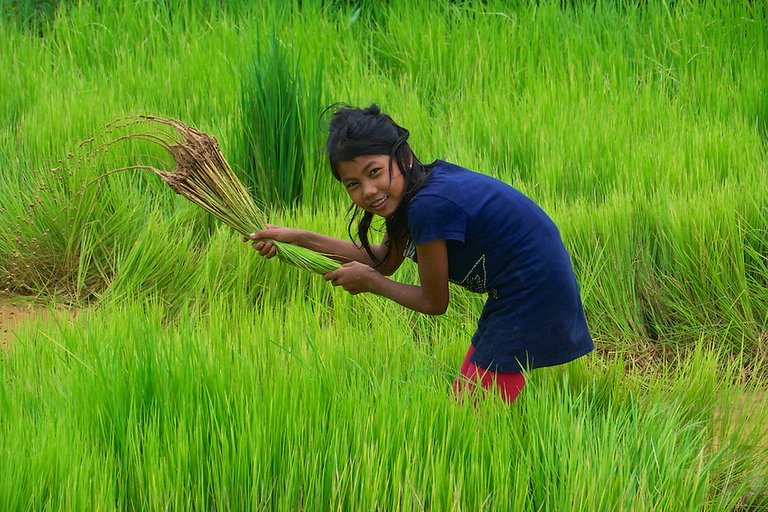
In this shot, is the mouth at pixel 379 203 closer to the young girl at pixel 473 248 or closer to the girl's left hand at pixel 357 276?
the young girl at pixel 473 248

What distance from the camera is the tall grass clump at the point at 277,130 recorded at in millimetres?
3545

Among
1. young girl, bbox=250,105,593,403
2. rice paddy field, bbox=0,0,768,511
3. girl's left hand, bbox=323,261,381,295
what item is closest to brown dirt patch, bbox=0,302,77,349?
rice paddy field, bbox=0,0,768,511

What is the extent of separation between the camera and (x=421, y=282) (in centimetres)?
220

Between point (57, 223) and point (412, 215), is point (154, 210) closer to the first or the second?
point (57, 223)

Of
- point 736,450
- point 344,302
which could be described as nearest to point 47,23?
point 344,302

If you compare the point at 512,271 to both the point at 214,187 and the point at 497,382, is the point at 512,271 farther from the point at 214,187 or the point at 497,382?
the point at 214,187

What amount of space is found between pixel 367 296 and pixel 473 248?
87 cm

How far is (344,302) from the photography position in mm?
2990

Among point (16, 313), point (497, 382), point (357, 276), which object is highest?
point (357, 276)

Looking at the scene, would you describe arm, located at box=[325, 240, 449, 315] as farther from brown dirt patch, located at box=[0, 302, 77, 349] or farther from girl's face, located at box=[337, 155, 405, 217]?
brown dirt patch, located at box=[0, 302, 77, 349]

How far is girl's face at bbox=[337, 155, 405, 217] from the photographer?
2135mm

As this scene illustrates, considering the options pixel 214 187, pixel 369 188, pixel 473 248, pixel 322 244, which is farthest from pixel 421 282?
pixel 214 187

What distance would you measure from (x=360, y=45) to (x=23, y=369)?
2.92m

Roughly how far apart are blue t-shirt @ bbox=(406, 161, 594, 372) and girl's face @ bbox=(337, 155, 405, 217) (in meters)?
0.07
